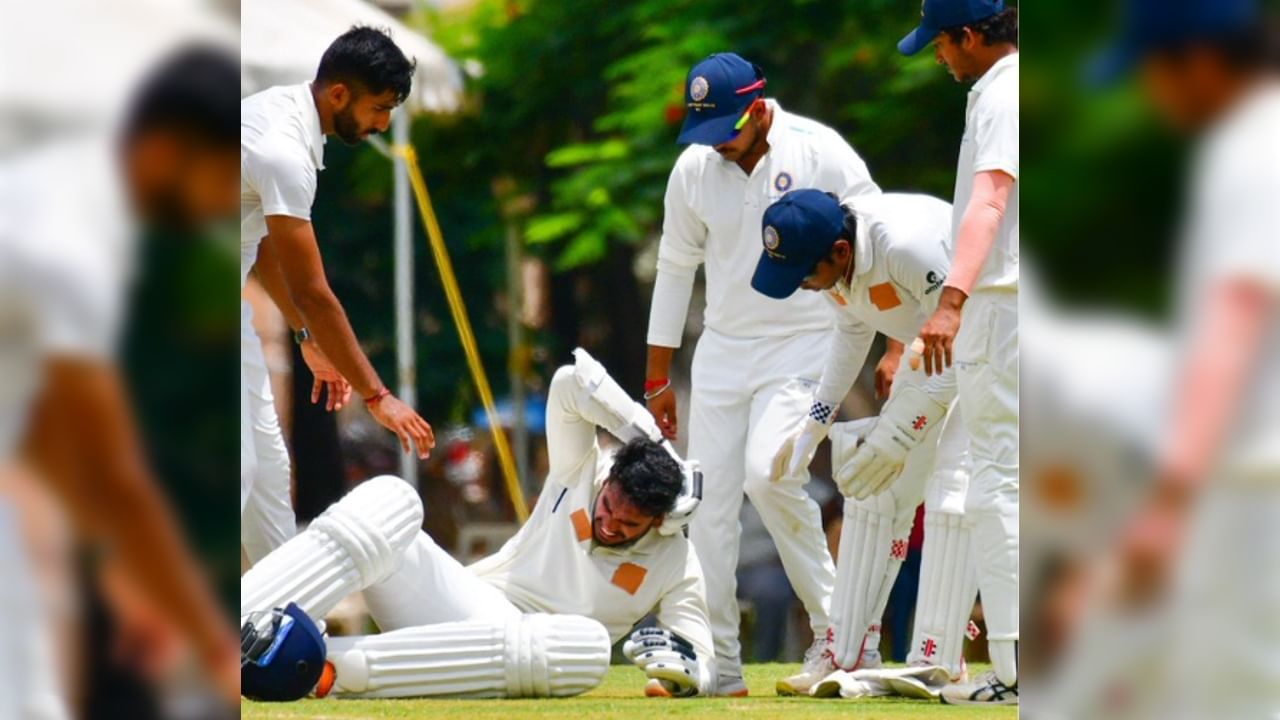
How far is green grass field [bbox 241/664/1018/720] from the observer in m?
5.17

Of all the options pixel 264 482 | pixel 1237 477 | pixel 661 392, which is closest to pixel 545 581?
pixel 661 392

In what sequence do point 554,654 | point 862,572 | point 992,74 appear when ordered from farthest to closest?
point 862,572 < point 554,654 < point 992,74

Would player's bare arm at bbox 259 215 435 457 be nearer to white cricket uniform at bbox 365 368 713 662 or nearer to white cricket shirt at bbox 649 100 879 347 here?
white cricket uniform at bbox 365 368 713 662

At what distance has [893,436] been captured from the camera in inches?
239

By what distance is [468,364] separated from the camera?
14.2m

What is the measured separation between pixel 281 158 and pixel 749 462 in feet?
6.73

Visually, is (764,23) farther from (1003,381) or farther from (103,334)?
(103,334)

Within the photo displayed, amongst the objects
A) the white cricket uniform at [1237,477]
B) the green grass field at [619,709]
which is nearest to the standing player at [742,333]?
the green grass field at [619,709]

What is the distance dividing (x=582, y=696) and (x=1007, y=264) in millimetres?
Answer: 2099

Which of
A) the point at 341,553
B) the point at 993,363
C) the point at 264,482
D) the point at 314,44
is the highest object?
the point at 314,44

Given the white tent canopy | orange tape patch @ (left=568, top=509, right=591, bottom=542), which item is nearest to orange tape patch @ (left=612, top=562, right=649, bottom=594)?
orange tape patch @ (left=568, top=509, right=591, bottom=542)

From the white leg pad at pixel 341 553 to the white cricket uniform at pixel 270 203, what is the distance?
0.46 feet

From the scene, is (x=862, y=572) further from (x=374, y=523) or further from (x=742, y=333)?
(x=374, y=523)

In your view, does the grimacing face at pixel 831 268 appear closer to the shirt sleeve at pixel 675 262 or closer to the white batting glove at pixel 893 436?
the white batting glove at pixel 893 436
